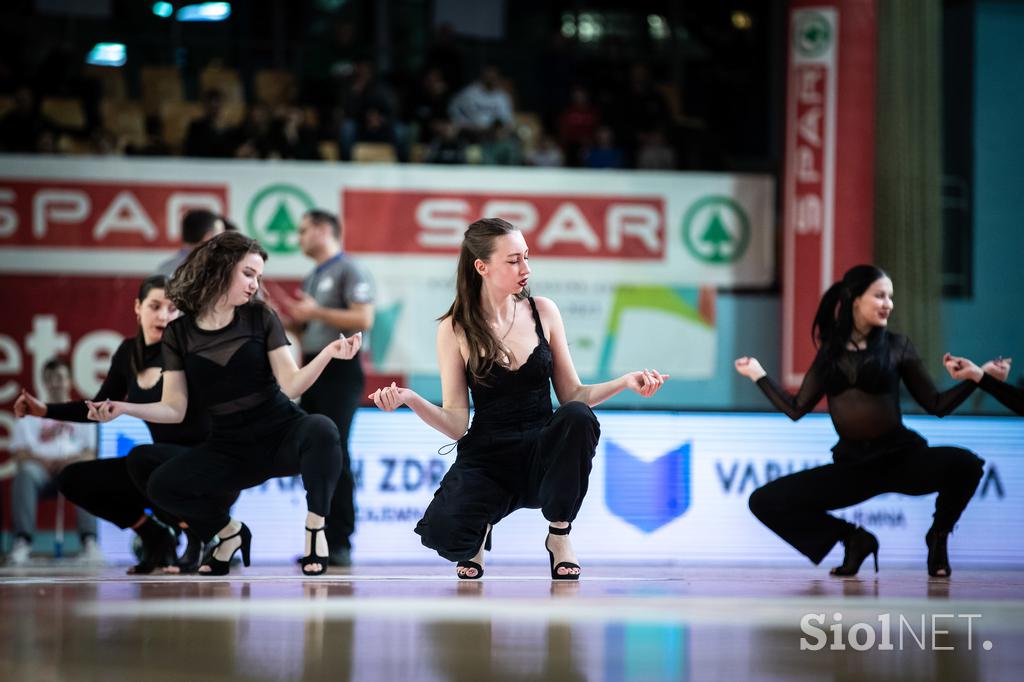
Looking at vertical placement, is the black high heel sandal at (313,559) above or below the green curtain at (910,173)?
below

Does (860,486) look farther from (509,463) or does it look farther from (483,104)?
(483,104)

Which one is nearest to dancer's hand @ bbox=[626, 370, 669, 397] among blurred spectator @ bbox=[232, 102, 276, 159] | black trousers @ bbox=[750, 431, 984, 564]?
black trousers @ bbox=[750, 431, 984, 564]

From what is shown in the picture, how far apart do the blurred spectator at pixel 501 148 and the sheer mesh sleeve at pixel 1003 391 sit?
5.49m

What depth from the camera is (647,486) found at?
6.88m

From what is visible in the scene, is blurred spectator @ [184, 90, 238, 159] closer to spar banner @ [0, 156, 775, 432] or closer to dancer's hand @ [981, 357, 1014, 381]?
spar banner @ [0, 156, 775, 432]

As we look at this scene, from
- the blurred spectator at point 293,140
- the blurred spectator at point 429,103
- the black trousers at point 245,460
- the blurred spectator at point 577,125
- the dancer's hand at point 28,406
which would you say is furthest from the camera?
the blurred spectator at point 577,125

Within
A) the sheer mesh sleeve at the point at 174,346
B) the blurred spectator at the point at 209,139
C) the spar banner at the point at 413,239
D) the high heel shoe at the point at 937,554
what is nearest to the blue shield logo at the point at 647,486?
the high heel shoe at the point at 937,554

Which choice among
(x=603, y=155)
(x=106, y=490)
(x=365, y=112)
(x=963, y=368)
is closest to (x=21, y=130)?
(x=365, y=112)

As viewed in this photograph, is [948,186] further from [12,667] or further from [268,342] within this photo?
[12,667]

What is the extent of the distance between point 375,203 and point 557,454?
559 centimetres

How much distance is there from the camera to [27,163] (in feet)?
30.5

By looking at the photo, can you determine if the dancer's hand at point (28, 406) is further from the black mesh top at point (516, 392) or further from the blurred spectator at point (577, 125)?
the blurred spectator at point (577, 125)

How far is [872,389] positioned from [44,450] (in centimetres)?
484

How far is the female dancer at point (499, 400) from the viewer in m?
4.57
